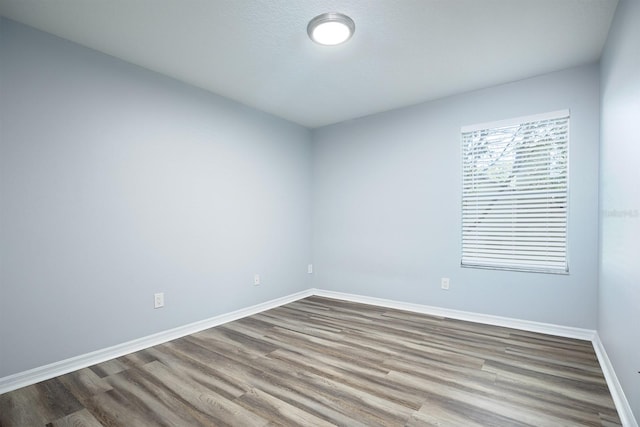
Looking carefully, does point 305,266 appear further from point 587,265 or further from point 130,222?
point 587,265

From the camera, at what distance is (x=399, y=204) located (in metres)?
3.93

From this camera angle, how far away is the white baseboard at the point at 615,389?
1.64 m

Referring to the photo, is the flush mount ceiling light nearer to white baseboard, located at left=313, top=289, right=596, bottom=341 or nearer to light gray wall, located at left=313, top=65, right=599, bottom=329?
light gray wall, located at left=313, top=65, right=599, bottom=329

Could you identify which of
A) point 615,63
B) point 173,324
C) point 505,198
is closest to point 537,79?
point 615,63

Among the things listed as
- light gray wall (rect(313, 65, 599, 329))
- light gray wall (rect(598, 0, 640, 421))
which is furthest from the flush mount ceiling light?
light gray wall (rect(313, 65, 599, 329))

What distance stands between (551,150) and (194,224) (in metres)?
3.64

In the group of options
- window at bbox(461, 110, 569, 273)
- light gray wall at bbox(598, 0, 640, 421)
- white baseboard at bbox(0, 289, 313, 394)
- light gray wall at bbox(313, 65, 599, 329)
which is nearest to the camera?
light gray wall at bbox(598, 0, 640, 421)

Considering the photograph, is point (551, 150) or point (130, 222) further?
point (551, 150)

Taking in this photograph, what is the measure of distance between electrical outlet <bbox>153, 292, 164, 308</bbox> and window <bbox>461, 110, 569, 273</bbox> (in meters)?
3.17

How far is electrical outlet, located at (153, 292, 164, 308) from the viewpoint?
288cm

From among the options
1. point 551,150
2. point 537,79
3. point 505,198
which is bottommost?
point 505,198

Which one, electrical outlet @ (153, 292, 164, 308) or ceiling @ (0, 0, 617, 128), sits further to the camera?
electrical outlet @ (153, 292, 164, 308)

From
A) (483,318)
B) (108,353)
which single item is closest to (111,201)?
(108,353)

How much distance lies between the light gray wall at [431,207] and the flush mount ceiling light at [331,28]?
1.81 meters
